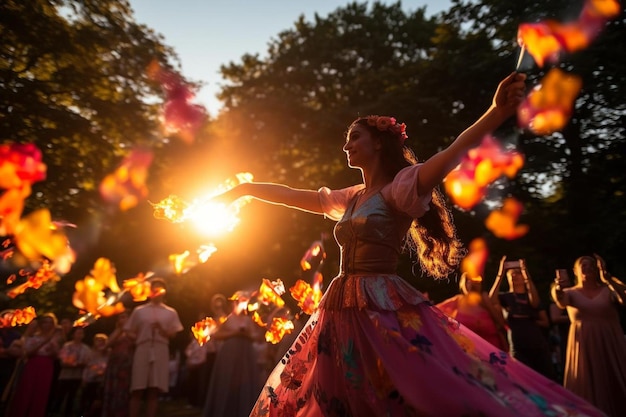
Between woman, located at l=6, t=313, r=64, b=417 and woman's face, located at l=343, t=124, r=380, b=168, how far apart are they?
27.4 ft

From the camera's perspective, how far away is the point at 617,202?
15156 millimetres

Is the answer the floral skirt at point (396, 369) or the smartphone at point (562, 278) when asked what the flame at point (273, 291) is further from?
the smartphone at point (562, 278)

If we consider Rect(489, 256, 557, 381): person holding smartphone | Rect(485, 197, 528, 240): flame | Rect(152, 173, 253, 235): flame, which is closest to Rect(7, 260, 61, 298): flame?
Rect(152, 173, 253, 235): flame

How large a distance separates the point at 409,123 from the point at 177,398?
11.9 m

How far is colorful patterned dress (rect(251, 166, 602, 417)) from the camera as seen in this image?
2477 mm

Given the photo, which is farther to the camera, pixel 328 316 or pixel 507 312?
pixel 507 312

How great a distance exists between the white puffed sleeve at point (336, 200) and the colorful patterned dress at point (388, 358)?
0.24 meters

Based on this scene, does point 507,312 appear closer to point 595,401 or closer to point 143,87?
point 595,401

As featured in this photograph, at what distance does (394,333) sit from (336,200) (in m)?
1.11

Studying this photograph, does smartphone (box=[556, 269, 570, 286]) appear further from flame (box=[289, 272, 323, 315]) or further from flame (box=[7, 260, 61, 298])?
flame (box=[7, 260, 61, 298])

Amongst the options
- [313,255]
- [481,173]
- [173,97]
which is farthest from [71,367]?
[481,173]

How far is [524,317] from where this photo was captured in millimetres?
8375

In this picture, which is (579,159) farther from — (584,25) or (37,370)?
(37,370)

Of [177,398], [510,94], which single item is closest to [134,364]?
[510,94]
